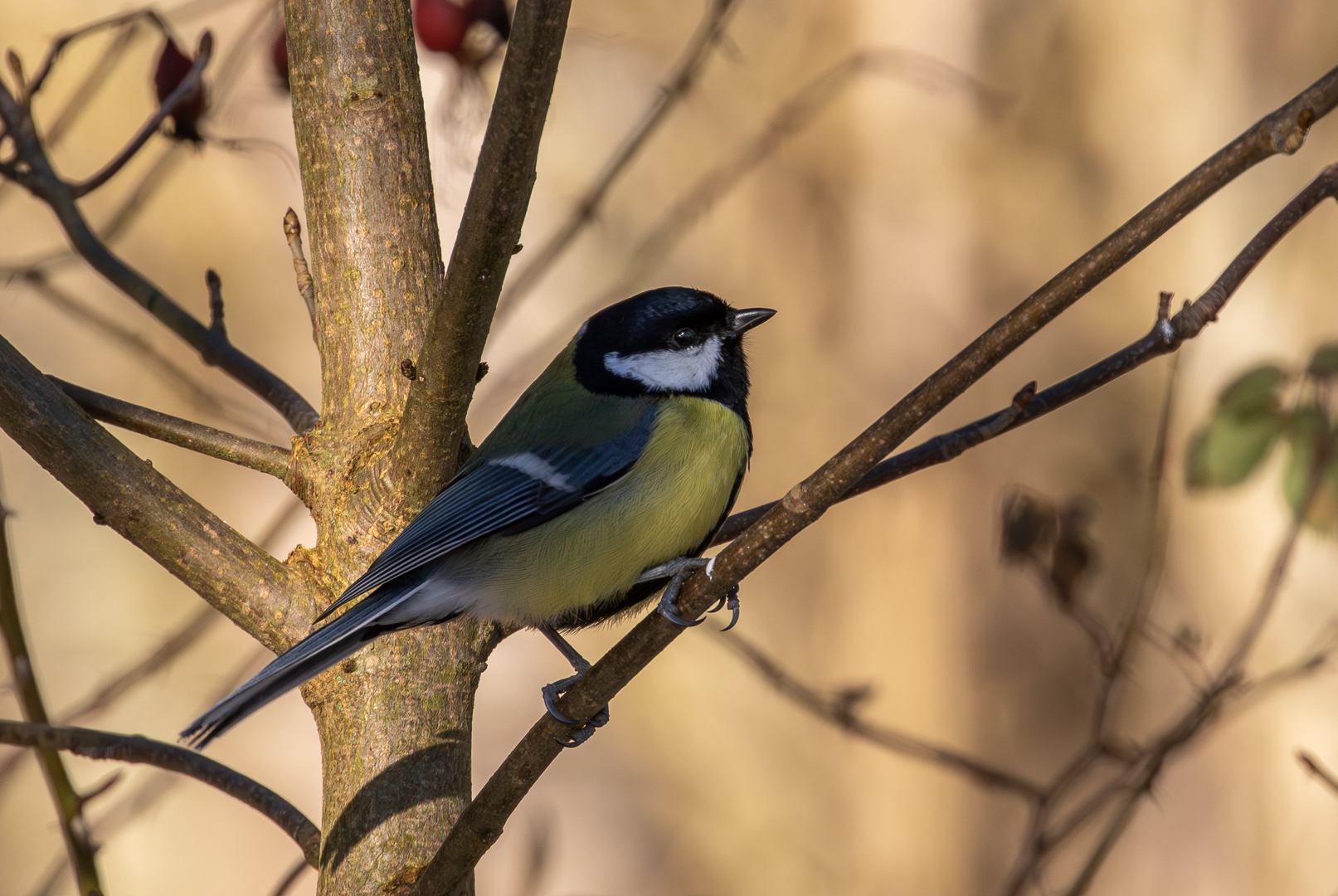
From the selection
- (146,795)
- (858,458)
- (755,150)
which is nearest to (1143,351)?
(858,458)

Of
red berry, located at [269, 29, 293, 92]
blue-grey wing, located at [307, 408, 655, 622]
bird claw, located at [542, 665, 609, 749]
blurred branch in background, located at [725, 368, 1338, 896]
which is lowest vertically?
blurred branch in background, located at [725, 368, 1338, 896]

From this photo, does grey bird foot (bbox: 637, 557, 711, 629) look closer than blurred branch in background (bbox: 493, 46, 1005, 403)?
Yes

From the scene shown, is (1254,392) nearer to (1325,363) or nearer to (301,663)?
(1325,363)

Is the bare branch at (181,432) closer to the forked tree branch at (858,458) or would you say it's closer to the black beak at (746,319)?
the forked tree branch at (858,458)

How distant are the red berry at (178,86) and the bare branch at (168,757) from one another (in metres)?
1.14

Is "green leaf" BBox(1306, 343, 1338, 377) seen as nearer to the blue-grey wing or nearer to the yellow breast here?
the yellow breast

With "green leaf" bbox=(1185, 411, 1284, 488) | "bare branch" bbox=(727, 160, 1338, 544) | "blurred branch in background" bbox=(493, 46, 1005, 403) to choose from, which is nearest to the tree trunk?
"bare branch" bbox=(727, 160, 1338, 544)

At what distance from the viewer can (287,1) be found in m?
1.79

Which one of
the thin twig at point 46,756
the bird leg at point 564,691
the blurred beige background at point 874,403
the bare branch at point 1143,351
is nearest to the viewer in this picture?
the bare branch at point 1143,351

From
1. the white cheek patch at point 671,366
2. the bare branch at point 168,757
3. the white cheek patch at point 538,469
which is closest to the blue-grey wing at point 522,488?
the white cheek patch at point 538,469

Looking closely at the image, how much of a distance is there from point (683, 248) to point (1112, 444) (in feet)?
5.84

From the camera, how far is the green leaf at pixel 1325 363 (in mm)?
1989

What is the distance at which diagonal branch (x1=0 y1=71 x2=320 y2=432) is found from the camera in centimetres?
195

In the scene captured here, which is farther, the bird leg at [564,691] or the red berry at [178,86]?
the red berry at [178,86]
